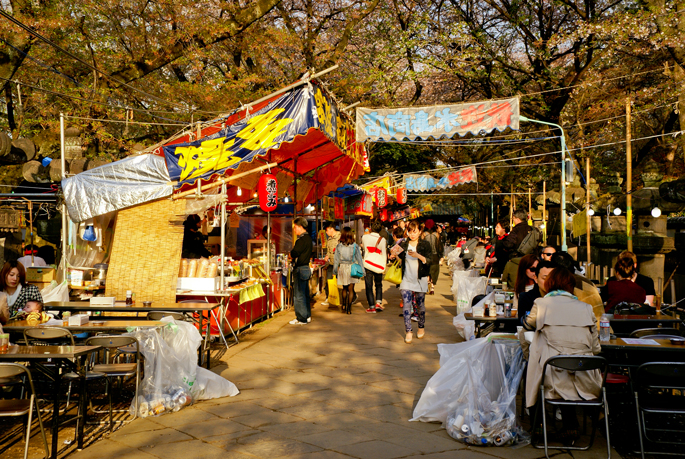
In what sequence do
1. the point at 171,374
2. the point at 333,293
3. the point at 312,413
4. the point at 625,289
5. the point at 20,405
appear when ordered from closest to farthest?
the point at 20,405 < the point at 312,413 < the point at 171,374 < the point at 625,289 < the point at 333,293

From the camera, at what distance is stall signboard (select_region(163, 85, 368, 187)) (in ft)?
27.0

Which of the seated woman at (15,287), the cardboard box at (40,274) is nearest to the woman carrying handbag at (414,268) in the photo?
the seated woman at (15,287)

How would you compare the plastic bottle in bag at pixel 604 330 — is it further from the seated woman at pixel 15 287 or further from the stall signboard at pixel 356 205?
the stall signboard at pixel 356 205

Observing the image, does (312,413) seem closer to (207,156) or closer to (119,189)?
(207,156)

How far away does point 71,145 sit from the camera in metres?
12.6

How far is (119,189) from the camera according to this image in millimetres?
8344

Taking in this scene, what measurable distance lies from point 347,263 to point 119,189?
4.67 meters

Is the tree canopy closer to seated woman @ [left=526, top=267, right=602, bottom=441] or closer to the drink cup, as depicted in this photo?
the drink cup

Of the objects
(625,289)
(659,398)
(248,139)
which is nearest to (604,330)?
(659,398)

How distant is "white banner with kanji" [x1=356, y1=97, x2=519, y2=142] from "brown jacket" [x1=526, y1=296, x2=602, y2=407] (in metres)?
6.43

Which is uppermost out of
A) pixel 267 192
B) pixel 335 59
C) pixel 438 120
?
pixel 335 59

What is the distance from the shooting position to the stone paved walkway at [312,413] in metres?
4.37

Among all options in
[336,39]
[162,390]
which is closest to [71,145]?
[162,390]

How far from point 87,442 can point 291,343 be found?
4188 mm
